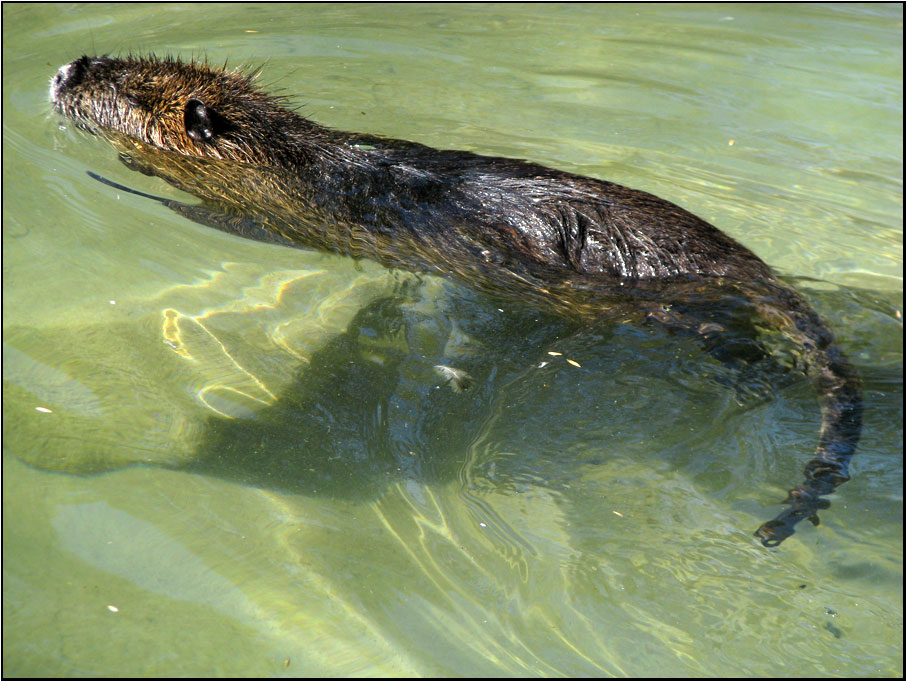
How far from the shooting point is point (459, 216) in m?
3.04

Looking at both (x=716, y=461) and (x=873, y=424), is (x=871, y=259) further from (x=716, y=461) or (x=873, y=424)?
(x=716, y=461)

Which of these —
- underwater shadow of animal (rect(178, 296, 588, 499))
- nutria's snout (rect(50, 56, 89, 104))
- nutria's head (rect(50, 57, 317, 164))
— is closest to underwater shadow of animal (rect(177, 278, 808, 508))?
underwater shadow of animal (rect(178, 296, 588, 499))

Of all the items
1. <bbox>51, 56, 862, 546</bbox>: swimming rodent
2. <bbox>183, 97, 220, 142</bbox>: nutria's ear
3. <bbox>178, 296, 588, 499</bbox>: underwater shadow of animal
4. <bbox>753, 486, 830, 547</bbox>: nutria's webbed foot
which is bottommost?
<bbox>753, 486, 830, 547</bbox>: nutria's webbed foot

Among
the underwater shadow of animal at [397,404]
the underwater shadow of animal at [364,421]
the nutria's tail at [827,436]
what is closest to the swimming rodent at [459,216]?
the nutria's tail at [827,436]

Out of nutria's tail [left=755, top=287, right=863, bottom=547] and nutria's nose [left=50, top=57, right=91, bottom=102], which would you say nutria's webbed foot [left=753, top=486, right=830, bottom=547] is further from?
nutria's nose [left=50, top=57, right=91, bottom=102]

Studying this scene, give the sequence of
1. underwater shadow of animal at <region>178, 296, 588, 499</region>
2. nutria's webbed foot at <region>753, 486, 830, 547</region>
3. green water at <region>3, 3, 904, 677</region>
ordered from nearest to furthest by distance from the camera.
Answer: green water at <region>3, 3, 904, 677</region> < nutria's webbed foot at <region>753, 486, 830, 547</region> < underwater shadow of animal at <region>178, 296, 588, 499</region>

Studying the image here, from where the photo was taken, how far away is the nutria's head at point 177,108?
333cm

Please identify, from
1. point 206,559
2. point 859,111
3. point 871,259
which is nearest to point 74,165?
point 206,559

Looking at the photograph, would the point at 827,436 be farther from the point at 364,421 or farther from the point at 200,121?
the point at 200,121

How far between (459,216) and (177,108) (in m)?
1.35

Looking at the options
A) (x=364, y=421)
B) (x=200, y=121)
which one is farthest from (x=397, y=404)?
(x=200, y=121)

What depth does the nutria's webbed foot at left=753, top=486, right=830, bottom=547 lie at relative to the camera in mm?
2396

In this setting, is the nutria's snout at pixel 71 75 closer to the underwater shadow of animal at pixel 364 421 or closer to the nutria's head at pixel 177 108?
the nutria's head at pixel 177 108

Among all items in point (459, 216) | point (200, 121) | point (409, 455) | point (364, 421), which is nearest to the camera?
point (409, 455)
